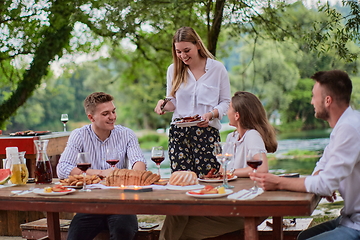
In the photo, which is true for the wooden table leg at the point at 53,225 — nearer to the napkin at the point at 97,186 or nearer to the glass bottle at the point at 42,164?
the glass bottle at the point at 42,164

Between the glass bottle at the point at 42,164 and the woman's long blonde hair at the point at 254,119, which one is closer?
the glass bottle at the point at 42,164

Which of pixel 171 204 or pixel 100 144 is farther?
pixel 100 144

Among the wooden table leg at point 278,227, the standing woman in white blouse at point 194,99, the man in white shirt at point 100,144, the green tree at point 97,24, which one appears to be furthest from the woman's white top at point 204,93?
the green tree at point 97,24

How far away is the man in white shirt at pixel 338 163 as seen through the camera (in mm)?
2182

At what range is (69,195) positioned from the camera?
98.9 inches

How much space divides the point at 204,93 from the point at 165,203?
5.09 feet

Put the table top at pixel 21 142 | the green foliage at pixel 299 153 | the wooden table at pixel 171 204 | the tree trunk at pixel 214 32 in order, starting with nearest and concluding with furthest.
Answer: the wooden table at pixel 171 204
the table top at pixel 21 142
the tree trunk at pixel 214 32
the green foliage at pixel 299 153

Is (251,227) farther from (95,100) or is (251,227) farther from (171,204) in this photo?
(95,100)

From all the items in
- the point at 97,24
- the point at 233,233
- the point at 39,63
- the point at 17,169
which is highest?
the point at 97,24

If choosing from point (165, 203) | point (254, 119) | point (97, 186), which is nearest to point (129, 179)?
point (97, 186)

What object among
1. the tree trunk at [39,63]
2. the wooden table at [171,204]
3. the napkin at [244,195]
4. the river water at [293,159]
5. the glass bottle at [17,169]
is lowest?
the river water at [293,159]

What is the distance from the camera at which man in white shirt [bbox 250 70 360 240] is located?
2.18m

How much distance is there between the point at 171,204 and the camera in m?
2.28

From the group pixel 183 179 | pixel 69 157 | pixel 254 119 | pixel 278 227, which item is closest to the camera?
pixel 183 179
